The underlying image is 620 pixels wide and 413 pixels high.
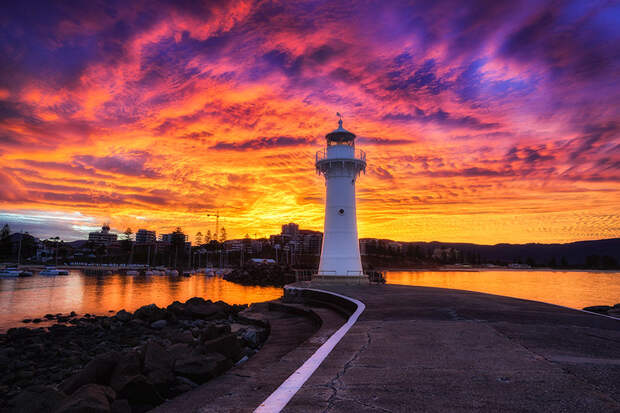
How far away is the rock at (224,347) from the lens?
920 centimetres

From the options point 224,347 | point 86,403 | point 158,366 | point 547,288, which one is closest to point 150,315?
point 224,347

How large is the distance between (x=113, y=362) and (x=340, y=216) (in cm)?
1689

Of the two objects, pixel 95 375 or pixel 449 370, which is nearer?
pixel 449 370

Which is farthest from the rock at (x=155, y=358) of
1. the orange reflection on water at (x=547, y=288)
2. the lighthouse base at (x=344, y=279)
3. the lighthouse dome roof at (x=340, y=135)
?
the orange reflection on water at (x=547, y=288)

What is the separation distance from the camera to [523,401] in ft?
12.4

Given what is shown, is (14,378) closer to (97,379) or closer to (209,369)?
(97,379)

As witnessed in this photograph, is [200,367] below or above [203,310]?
above

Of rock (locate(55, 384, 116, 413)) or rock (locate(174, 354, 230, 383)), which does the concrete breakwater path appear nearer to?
rock (locate(55, 384, 116, 413))

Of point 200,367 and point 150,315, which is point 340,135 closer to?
point 150,315

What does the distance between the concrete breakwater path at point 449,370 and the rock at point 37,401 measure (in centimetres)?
184

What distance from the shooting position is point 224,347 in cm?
947

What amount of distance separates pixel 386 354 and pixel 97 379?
5973 mm

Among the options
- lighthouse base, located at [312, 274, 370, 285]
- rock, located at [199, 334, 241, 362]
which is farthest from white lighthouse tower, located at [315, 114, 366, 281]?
rock, located at [199, 334, 241, 362]

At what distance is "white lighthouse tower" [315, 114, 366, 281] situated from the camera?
23344mm
